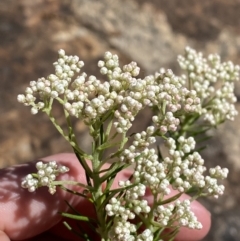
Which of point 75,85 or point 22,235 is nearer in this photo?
point 75,85

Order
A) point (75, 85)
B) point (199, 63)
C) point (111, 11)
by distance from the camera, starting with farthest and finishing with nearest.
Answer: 1. point (111, 11)
2. point (199, 63)
3. point (75, 85)

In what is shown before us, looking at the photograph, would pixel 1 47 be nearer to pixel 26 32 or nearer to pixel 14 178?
pixel 26 32

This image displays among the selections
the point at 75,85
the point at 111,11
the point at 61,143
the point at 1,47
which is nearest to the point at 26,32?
the point at 1,47

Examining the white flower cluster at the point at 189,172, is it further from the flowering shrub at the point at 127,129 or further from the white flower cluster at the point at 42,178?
the white flower cluster at the point at 42,178

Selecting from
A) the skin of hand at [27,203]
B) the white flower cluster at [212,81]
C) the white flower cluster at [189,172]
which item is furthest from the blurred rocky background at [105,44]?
the white flower cluster at [189,172]

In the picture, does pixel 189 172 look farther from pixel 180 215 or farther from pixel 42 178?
pixel 42 178

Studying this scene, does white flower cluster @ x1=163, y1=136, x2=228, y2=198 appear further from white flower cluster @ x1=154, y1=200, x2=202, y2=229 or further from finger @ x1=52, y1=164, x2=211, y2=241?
finger @ x1=52, y1=164, x2=211, y2=241
